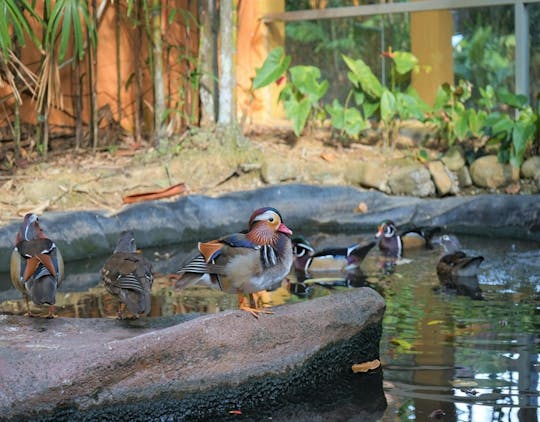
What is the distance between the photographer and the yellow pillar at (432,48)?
11.8 meters

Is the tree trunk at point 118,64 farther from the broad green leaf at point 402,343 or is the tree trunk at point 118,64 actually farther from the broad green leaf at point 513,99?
the broad green leaf at point 402,343

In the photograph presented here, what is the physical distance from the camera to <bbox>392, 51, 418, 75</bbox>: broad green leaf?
11.8 m

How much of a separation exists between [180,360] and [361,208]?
218 inches

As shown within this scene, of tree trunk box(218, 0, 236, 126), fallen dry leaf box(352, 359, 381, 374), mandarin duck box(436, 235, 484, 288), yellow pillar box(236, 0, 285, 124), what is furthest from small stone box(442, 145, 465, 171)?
fallen dry leaf box(352, 359, 381, 374)

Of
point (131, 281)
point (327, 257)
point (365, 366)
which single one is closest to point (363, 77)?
point (327, 257)

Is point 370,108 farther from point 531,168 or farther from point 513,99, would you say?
point 531,168

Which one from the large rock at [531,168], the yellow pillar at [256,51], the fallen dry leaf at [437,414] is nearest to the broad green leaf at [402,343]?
the fallen dry leaf at [437,414]

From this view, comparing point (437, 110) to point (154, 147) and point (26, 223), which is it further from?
point (26, 223)

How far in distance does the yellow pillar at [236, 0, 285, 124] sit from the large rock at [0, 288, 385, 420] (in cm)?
728

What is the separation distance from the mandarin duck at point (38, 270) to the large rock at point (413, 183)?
5408 mm

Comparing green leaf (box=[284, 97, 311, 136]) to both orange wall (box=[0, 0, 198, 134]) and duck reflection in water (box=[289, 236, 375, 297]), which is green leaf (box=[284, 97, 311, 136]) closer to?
orange wall (box=[0, 0, 198, 134])

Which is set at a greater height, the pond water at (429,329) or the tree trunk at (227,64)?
the tree trunk at (227,64)

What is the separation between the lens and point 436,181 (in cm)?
1062

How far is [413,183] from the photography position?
10.6m
